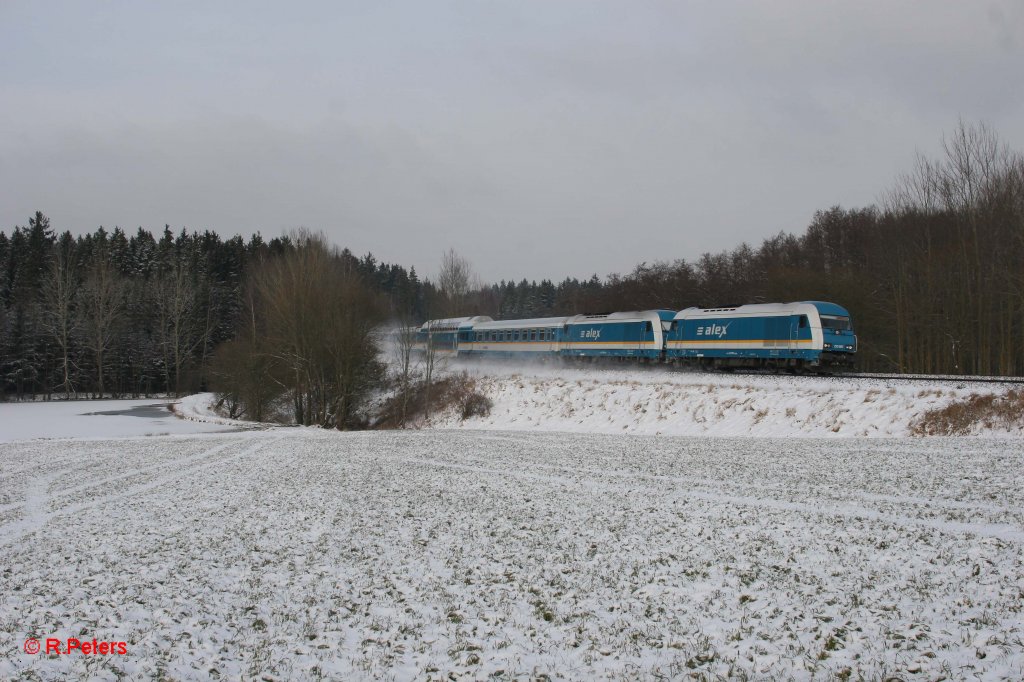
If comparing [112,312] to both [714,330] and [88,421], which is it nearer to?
[88,421]

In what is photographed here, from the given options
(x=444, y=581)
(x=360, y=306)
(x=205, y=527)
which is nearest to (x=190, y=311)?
(x=360, y=306)

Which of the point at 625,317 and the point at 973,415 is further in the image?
the point at 625,317

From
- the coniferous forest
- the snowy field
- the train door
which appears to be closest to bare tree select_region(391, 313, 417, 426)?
the coniferous forest

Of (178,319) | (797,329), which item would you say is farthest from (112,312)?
A: (797,329)

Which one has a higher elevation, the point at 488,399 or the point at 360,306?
the point at 360,306

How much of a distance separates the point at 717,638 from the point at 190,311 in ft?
270

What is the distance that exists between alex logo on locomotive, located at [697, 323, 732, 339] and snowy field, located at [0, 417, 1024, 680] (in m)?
20.5

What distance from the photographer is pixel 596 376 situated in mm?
41375

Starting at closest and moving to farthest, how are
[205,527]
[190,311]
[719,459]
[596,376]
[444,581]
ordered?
[444,581], [205,527], [719,459], [596,376], [190,311]

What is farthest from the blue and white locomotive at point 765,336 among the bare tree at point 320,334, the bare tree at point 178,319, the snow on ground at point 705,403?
the bare tree at point 178,319

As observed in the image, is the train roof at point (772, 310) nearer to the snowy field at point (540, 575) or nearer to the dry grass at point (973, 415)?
the dry grass at point (973, 415)

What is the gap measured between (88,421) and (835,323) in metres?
48.1

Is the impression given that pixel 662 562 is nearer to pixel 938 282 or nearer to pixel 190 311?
pixel 938 282

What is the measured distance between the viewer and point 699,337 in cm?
3959
